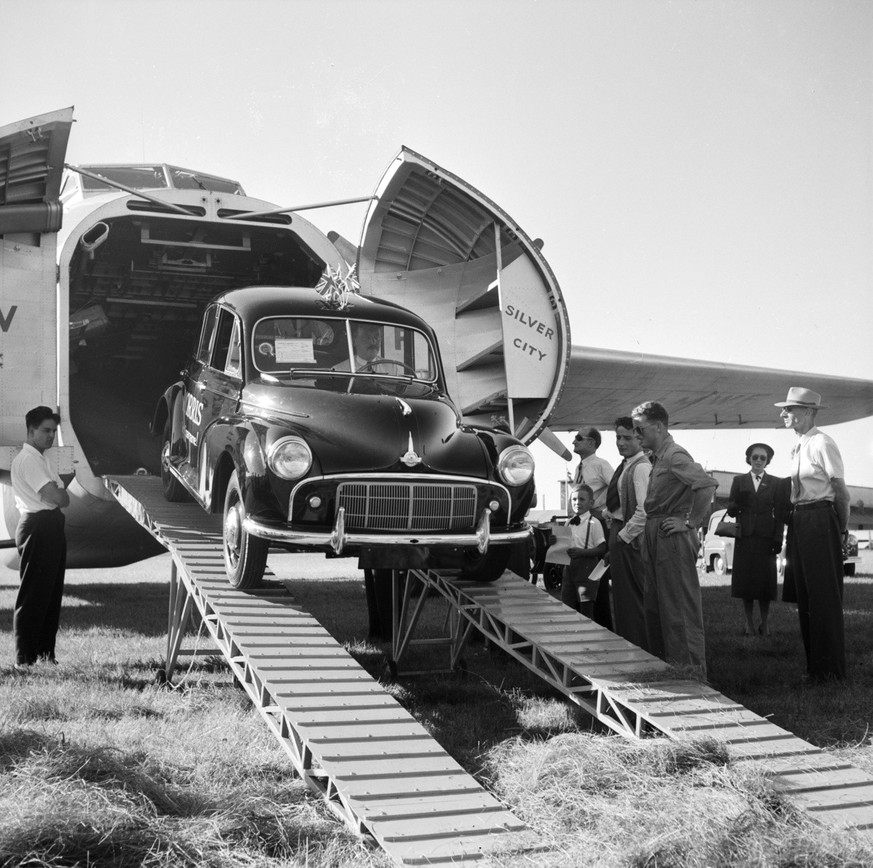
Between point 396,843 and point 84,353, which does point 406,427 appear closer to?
point 396,843

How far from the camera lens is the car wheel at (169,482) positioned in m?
8.55

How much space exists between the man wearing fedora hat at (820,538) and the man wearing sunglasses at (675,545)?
964 mm

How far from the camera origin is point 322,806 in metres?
4.57

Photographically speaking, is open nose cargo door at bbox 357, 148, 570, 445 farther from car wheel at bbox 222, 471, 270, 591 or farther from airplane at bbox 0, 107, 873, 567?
car wheel at bbox 222, 471, 270, 591

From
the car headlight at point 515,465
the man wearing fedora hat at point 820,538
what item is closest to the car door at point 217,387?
the car headlight at point 515,465

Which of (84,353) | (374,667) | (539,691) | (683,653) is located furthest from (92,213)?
(683,653)

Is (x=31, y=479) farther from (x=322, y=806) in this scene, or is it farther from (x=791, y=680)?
(x=791, y=680)

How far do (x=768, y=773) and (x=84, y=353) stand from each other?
10.0 m

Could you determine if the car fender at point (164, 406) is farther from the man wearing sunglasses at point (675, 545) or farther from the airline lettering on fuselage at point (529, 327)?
the man wearing sunglasses at point (675, 545)

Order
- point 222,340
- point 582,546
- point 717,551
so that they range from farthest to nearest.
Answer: point 717,551 → point 582,546 → point 222,340

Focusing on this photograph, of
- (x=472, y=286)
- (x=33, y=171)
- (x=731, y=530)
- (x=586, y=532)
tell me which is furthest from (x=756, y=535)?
(x=33, y=171)

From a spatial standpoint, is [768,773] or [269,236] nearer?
[768,773]

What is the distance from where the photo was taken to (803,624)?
7.52 m

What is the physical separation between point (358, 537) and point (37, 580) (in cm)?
321
